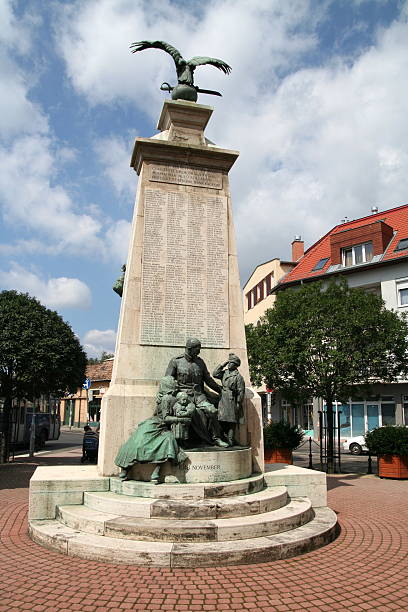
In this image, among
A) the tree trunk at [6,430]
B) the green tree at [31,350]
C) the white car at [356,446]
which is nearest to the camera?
the green tree at [31,350]

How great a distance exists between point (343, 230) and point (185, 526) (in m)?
29.7

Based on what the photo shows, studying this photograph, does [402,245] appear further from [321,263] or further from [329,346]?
[329,346]

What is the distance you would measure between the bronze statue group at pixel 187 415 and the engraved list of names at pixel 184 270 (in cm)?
73

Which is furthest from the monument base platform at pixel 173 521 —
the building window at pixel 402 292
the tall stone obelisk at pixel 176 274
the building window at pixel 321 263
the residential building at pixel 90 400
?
the residential building at pixel 90 400

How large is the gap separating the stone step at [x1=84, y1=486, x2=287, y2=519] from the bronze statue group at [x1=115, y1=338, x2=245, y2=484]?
1.67 feet

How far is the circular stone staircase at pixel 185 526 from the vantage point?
18.1ft

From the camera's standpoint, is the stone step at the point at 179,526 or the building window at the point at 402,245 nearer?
the stone step at the point at 179,526

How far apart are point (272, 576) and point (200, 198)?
6556 millimetres

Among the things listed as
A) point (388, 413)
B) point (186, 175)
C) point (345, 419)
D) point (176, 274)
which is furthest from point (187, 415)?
point (345, 419)

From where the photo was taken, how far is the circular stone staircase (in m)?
5.52

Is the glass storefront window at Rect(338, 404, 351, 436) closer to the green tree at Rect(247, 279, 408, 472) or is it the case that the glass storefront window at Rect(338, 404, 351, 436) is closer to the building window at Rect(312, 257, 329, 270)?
the building window at Rect(312, 257, 329, 270)

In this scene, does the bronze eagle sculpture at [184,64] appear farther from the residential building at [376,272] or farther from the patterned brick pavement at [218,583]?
the residential building at [376,272]

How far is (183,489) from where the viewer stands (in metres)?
6.62

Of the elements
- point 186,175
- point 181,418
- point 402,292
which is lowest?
point 181,418
